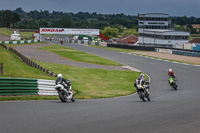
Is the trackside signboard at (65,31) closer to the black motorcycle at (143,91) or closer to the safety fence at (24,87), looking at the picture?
the safety fence at (24,87)

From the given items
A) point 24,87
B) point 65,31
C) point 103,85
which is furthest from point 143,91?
point 65,31

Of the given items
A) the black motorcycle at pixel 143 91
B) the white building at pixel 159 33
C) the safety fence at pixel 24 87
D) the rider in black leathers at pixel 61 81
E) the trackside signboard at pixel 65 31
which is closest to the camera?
the rider in black leathers at pixel 61 81

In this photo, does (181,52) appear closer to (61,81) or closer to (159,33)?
(61,81)

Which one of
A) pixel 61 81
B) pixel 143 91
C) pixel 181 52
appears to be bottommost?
pixel 143 91

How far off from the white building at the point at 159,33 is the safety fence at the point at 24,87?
109729 millimetres

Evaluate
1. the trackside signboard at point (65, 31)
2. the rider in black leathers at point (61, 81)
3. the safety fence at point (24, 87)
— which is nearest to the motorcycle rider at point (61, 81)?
the rider in black leathers at point (61, 81)

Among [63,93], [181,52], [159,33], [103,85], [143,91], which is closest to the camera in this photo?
[63,93]

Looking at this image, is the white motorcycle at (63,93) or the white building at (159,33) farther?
the white building at (159,33)

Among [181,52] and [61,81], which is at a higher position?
[61,81]

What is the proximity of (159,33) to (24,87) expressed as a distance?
12044cm

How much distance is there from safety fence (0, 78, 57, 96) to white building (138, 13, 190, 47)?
110 metres

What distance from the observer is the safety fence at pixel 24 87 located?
18.4m

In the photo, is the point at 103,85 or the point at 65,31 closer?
the point at 103,85

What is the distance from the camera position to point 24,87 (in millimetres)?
19500
